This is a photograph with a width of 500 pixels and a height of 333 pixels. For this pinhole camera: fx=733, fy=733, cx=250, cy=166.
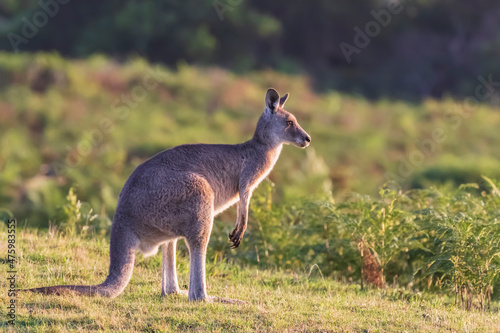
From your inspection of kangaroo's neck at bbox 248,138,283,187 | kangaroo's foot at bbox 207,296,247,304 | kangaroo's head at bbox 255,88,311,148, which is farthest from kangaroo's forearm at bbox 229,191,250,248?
kangaroo's head at bbox 255,88,311,148

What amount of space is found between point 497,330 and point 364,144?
60.3ft

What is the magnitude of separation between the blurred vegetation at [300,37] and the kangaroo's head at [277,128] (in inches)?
1153

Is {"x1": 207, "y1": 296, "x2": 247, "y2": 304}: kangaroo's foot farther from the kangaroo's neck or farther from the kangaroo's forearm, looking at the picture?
the kangaroo's neck

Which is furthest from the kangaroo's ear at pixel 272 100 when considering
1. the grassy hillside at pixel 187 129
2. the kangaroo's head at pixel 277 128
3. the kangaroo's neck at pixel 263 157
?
the grassy hillside at pixel 187 129

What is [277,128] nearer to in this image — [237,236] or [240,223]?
[240,223]

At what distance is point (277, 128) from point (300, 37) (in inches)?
1419

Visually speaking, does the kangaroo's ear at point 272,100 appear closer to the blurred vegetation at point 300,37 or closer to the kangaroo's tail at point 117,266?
the kangaroo's tail at point 117,266

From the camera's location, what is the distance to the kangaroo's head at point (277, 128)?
30.2 ft

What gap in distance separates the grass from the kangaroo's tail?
0.11 meters

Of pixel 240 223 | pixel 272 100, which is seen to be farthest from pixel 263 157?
pixel 240 223

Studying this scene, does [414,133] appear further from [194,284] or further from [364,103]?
[194,284]

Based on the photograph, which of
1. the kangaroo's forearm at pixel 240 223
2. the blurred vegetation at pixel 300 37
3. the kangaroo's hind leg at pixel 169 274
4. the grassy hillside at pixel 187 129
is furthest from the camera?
the blurred vegetation at pixel 300 37

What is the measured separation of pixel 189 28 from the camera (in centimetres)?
3972

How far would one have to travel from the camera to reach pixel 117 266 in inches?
309
